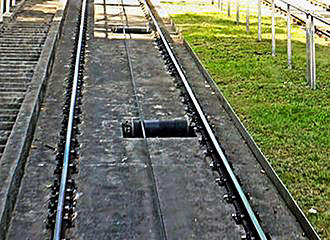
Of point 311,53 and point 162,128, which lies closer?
point 162,128

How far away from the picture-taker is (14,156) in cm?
712

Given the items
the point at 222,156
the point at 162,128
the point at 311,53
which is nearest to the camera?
the point at 222,156

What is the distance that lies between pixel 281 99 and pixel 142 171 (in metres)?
4.56

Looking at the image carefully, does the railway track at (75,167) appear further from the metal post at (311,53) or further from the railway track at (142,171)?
the metal post at (311,53)

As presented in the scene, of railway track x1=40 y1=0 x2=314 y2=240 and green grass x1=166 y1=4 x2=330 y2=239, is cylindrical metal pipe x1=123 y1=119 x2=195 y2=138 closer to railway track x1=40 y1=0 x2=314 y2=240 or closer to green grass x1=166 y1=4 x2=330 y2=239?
railway track x1=40 y1=0 x2=314 y2=240

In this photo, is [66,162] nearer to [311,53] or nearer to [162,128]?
[162,128]

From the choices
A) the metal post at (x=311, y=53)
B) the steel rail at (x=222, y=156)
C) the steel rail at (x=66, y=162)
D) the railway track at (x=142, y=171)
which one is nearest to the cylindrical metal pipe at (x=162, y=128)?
the railway track at (x=142, y=171)

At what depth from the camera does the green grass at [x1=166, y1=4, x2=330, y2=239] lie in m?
7.31

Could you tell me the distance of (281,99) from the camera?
10969 millimetres

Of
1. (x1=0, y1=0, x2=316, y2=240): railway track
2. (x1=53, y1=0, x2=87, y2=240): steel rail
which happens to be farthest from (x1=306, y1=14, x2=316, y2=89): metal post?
(x1=53, y1=0, x2=87, y2=240): steel rail

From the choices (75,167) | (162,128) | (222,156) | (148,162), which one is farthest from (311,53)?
(75,167)

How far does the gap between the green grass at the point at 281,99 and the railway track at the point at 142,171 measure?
447 mm

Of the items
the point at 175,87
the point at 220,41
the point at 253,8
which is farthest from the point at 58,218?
the point at 253,8

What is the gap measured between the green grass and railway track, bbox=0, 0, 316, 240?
0.45 m
